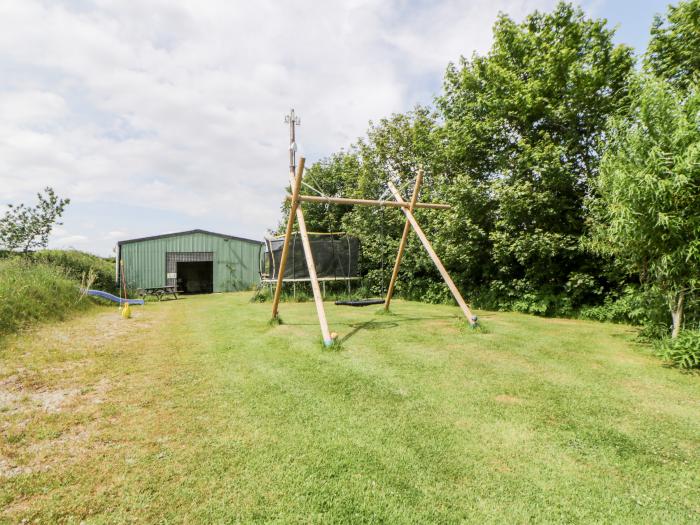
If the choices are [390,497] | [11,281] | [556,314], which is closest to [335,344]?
[390,497]

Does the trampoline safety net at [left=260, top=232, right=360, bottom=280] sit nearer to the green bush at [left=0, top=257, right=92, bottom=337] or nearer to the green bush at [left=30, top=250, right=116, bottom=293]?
the green bush at [left=0, top=257, right=92, bottom=337]

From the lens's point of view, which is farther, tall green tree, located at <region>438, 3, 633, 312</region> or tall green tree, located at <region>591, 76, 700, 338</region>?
tall green tree, located at <region>438, 3, 633, 312</region>

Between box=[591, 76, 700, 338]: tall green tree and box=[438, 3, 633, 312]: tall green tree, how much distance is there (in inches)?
141

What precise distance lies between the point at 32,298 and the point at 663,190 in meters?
12.9

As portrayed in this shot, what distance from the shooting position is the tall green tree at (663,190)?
16.8ft

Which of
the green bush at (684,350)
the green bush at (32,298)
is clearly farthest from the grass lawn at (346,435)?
the green bush at (32,298)

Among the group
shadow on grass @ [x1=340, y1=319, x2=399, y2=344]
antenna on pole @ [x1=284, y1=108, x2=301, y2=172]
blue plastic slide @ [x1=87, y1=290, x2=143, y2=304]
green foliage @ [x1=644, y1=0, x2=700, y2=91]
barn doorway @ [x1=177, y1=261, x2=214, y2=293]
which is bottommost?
shadow on grass @ [x1=340, y1=319, x2=399, y2=344]

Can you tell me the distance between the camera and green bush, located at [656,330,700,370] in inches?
196

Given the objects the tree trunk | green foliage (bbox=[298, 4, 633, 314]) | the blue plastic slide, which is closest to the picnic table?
the blue plastic slide

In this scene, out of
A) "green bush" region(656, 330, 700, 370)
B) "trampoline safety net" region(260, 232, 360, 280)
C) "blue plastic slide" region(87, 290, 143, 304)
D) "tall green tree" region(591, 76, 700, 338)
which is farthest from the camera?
"trampoline safety net" region(260, 232, 360, 280)

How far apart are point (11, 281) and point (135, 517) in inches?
372

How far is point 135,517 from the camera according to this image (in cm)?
209

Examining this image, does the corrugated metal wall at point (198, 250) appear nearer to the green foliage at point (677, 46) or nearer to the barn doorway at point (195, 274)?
the barn doorway at point (195, 274)

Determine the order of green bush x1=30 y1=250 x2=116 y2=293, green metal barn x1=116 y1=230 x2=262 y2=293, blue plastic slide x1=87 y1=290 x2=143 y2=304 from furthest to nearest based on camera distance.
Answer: green metal barn x1=116 y1=230 x2=262 y2=293 → green bush x1=30 y1=250 x2=116 y2=293 → blue plastic slide x1=87 y1=290 x2=143 y2=304
